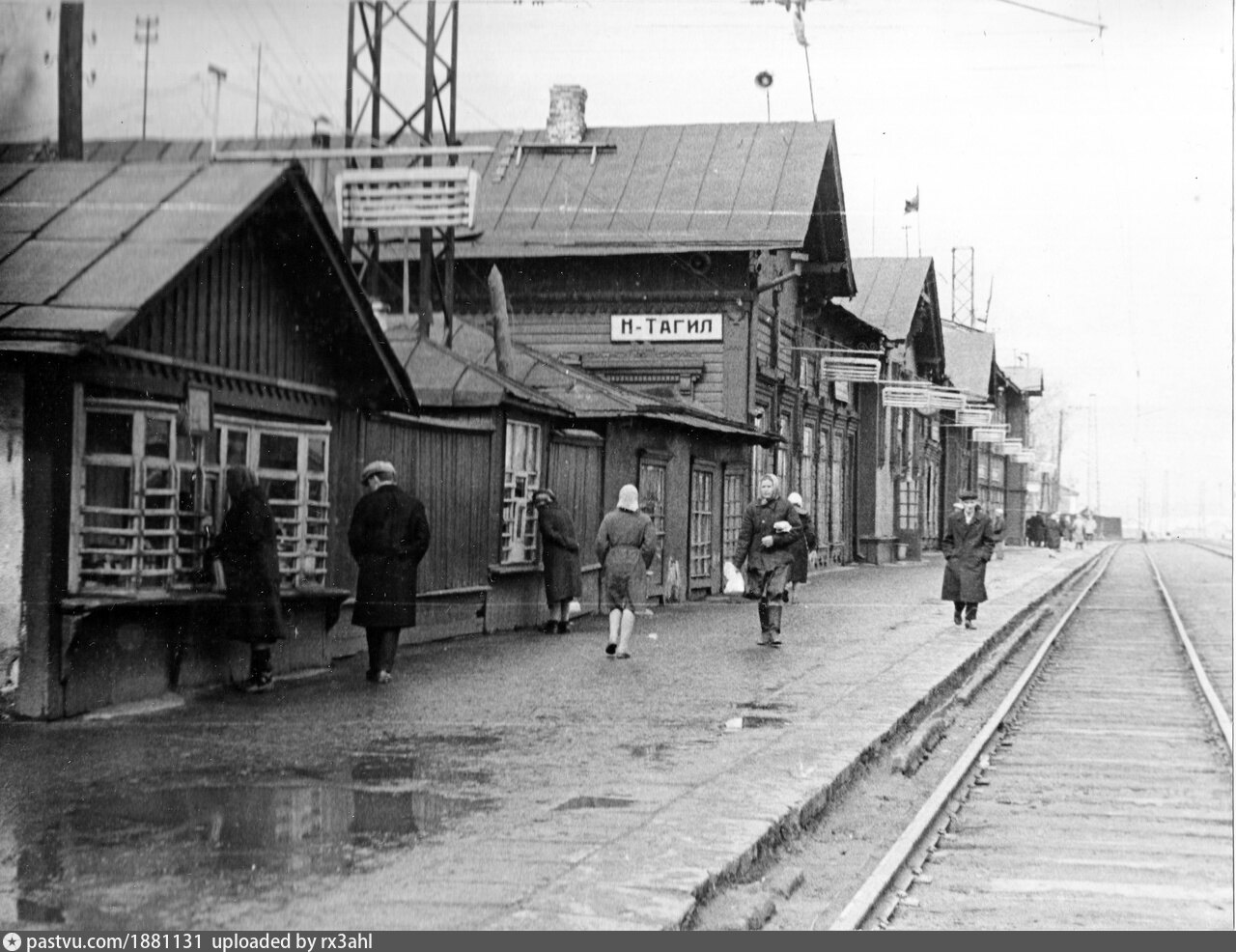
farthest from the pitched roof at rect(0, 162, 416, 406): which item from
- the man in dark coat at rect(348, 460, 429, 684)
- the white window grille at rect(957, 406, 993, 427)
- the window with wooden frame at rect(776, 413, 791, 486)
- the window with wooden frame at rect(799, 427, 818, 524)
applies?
the white window grille at rect(957, 406, 993, 427)

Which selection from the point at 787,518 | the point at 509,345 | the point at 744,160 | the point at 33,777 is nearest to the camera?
the point at 33,777

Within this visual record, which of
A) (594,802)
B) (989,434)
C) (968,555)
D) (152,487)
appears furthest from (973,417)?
(594,802)

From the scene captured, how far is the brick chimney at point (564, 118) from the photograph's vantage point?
3052cm

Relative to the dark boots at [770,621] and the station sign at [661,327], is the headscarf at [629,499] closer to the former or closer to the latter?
the dark boots at [770,621]

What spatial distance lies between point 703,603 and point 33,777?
58.1 ft

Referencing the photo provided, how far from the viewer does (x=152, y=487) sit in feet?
36.0

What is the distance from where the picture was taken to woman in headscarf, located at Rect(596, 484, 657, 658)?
15.4 m

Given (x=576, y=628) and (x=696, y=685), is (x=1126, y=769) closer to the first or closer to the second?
(x=696, y=685)

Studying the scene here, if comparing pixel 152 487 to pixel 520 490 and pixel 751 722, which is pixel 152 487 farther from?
pixel 520 490

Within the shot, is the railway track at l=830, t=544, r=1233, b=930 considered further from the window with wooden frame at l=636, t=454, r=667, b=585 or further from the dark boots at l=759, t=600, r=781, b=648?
the window with wooden frame at l=636, t=454, r=667, b=585

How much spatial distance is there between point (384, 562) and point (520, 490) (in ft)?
20.8

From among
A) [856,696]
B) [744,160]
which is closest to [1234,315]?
[856,696]

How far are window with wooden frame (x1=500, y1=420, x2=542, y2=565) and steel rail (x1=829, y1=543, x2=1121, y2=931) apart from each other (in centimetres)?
631

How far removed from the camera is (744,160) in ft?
97.8
